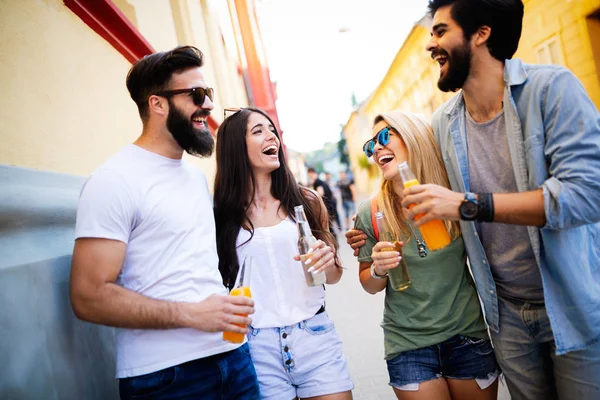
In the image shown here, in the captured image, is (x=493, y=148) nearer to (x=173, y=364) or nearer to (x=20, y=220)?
(x=173, y=364)

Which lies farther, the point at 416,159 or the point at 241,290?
the point at 416,159

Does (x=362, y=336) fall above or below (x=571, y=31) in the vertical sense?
below

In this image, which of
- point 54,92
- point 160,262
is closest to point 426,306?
point 160,262

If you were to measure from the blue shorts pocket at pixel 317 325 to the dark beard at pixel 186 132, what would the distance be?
1.11 metres

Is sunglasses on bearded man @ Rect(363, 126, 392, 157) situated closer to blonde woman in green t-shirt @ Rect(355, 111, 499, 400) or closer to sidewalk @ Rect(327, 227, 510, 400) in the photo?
blonde woman in green t-shirt @ Rect(355, 111, 499, 400)

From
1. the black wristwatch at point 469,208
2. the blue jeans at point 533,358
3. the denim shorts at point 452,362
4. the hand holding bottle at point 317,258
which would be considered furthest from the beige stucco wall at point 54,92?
the blue jeans at point 533,358

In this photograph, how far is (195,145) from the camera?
222 cm

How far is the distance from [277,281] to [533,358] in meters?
1.35

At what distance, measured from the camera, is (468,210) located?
1749mm

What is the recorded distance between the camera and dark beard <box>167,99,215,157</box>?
2.15m

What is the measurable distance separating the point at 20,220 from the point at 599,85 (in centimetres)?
1136

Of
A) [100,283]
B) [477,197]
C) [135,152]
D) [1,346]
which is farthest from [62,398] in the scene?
[477,197]

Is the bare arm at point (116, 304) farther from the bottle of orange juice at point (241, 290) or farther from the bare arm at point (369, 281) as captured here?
the bare arm at point (369, 281)

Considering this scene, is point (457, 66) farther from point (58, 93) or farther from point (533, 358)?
point (58, 93)
